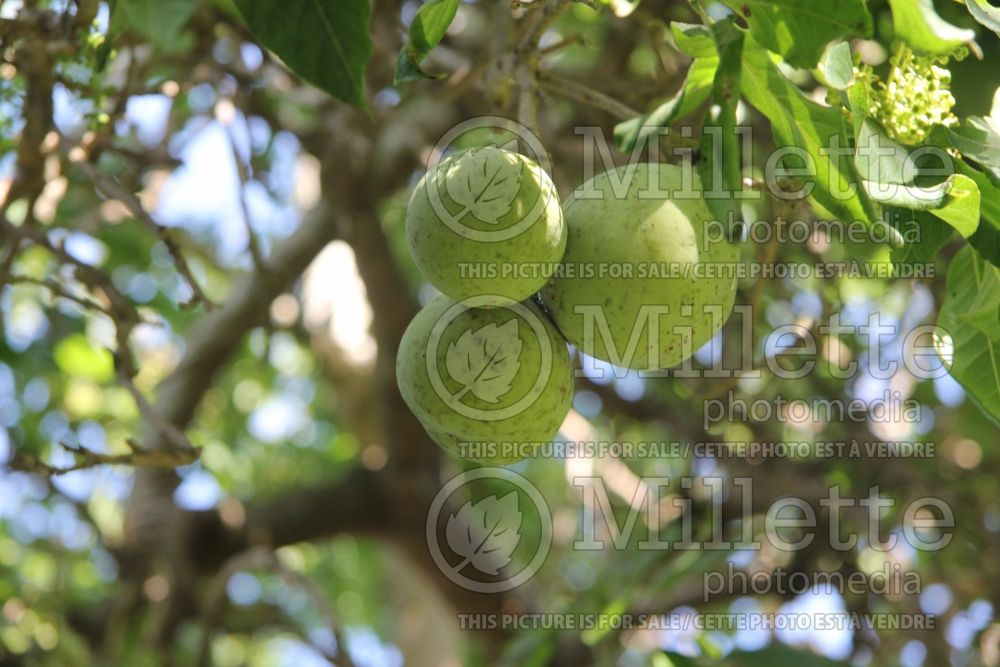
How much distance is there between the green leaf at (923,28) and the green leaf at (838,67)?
11 cm

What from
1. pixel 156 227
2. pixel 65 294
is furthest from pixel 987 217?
pixel 65 294

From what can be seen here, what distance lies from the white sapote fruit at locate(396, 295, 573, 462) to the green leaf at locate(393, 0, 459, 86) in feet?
0.90

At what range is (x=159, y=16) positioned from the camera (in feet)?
4.57

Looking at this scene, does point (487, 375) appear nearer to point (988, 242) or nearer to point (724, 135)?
point (724, 135)

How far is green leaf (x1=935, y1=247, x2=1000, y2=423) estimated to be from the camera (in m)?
1.27

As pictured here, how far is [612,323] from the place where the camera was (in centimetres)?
128

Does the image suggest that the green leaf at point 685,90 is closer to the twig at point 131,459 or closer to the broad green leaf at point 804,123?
the broad green leaf at point 804,123

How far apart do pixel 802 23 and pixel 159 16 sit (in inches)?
32.3

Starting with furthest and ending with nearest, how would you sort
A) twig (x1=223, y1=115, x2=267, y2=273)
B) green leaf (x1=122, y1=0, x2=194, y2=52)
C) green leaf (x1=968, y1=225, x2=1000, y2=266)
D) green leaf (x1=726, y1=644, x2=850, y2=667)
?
twig (x1=223, y1=115, x2=267, y2=273) → green leaf (x1=726, y1=644, x2=850, y2=667) → green leaf (x1=122, y1=0, x2=194, y2=52) → green leaf (x1=968, y1=225, x2=1000, y2=266)

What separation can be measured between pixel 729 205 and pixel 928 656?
69.0 inches

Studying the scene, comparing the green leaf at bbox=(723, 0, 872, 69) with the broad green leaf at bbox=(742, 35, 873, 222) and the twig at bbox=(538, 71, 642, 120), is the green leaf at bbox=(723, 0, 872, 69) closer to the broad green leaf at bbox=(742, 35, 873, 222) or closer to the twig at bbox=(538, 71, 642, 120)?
the broad green leaf at bbox=(742, 35, 873, 222)

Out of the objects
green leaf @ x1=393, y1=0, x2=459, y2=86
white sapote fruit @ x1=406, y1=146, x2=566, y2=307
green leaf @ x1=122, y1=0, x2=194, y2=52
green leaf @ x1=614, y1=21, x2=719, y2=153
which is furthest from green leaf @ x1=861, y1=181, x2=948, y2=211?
green leaf @ x1=122, y1=0, x2=194, y2=52

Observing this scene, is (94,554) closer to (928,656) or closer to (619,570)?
(619,570)

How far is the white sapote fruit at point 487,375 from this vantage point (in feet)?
4.18
